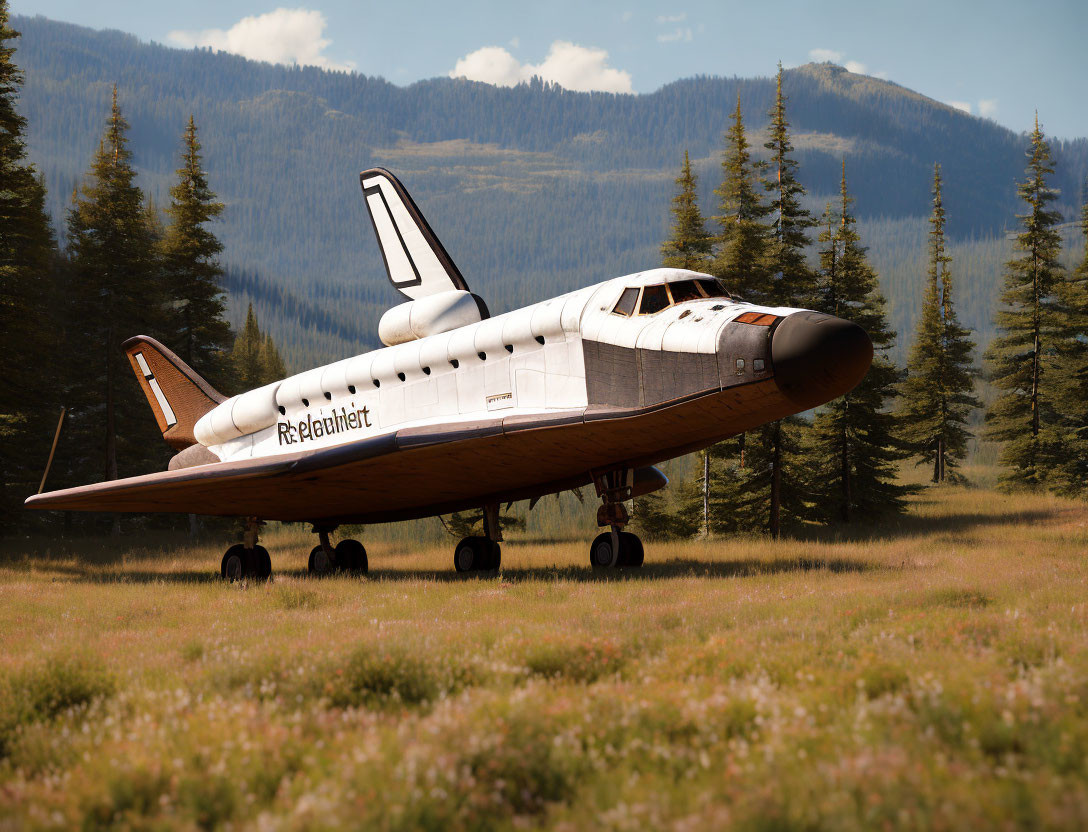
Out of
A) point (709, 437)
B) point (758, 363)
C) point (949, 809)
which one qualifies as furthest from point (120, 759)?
point (709, 437)

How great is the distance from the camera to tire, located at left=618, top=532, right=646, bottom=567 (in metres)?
15.9

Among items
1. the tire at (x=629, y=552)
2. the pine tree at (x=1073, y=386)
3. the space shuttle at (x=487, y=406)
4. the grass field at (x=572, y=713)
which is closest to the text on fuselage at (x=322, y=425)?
the space shuttle at (x=487, y=406)

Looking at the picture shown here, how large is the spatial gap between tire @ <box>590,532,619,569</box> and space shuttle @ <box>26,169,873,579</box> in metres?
0.04

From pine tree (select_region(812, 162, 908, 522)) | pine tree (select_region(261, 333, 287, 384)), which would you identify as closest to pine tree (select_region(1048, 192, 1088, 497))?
pine tree (select_region(812, 162, 908, 522))

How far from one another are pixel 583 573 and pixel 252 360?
180ft

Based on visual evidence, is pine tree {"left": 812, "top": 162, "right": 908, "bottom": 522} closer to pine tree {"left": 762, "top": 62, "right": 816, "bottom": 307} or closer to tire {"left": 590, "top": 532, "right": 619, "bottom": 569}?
pine tree {"left": 762, "top": 62, "right": 816, "bottom": 307}

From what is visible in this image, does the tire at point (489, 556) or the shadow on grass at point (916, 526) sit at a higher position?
the tire at point (489, 556)

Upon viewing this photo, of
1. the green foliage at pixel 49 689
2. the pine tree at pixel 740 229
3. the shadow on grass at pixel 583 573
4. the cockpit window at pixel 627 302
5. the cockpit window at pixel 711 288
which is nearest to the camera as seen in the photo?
the green foliage at pixel 49 689

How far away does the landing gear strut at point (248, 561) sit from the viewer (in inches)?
740

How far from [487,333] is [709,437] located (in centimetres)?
448

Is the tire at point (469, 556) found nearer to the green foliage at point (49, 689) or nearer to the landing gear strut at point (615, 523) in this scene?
the landing gear strut at point (615, 523)

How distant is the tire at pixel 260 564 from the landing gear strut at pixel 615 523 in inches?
306

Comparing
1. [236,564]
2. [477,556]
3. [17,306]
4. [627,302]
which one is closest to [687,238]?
[477,556]

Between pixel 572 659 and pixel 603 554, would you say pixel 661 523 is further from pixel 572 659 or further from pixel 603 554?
pixel 572 659
